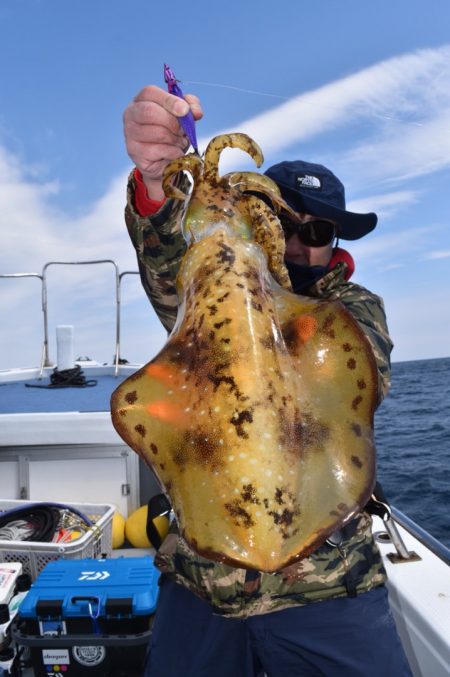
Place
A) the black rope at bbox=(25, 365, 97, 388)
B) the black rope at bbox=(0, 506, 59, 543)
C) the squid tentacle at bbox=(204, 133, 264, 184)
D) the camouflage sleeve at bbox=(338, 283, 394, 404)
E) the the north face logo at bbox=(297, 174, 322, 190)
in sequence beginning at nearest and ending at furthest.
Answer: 1. the squid tentacle at bbox=(204, 133, 264, 184)
2. the camouflage sleeve at bbox=(338, 283, 394, 404)
3. the the north face logo at bbox=(297, 174, 322, 190)
4. the black rope at bbox=(0, 506, 59, 543)
5. the black rope at bbox=(25, 365, 97, 388)

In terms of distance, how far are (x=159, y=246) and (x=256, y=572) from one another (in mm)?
1547

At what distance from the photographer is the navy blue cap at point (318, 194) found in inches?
117

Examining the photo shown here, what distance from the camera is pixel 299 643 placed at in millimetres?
2307

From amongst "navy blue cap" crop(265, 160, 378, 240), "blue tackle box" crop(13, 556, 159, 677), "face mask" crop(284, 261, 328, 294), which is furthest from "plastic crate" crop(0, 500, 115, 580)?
"navy blue cap" crop(265, 160, 378, 240)

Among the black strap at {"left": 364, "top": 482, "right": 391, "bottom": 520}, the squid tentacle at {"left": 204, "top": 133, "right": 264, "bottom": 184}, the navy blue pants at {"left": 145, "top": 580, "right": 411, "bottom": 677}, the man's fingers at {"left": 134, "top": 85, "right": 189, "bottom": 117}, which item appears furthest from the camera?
the black strap at {"left": 364, "top": 482, "right": 391, "bottom": 520}

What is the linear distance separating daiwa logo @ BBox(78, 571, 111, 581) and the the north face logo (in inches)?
130

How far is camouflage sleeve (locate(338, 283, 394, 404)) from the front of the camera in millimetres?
2206

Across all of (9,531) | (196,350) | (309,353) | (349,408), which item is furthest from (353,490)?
(9,531)

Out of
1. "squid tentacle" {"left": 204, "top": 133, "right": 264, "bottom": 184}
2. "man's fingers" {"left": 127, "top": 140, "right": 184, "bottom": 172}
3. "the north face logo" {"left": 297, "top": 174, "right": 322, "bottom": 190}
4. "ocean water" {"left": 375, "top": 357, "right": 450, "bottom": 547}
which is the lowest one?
"ocean water" {"left": 375, "top": 357, "right": 450, "bottom": 547}

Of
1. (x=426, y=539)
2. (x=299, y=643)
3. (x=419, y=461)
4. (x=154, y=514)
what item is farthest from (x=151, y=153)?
(x=419, y=461)

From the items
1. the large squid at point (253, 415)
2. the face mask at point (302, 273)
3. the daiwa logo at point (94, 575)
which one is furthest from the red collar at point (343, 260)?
the daiwa logo at point (94, 575)

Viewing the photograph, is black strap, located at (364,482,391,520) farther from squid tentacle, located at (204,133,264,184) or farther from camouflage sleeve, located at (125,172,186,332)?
Answer: squid tentacle, located at (204,133,264,184)

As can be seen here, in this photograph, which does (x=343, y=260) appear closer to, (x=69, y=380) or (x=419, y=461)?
(x=69, y=380)

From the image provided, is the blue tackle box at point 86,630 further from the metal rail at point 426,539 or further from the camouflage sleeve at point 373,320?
the camouflage sleeve at point 373,320
